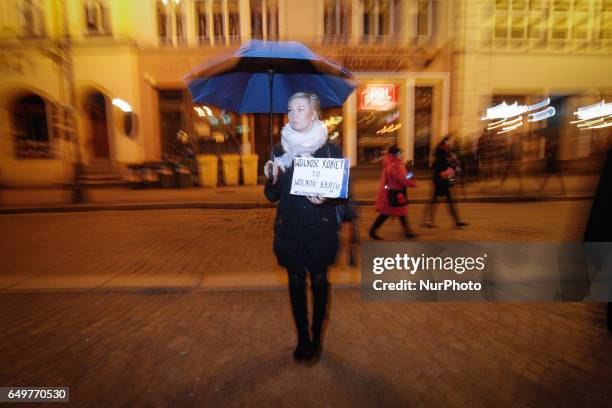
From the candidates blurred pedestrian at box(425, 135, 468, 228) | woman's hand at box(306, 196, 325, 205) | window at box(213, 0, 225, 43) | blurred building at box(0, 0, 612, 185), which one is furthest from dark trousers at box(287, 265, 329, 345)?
window at box(213, 0, 225, 43)

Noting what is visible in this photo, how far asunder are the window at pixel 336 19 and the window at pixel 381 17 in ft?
2.59

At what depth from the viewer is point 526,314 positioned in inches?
149

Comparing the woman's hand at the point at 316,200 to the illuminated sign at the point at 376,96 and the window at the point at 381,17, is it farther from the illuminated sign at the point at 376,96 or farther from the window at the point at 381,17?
the window at the point at 381,17

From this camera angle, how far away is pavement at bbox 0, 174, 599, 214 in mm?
10172

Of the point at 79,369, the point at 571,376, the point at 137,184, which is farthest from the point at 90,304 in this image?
the point at 137,184

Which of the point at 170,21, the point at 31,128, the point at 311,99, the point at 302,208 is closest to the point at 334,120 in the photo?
the point at 170,21

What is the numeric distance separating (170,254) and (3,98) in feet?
49.1

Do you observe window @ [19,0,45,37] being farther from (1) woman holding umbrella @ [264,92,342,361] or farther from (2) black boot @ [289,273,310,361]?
(2) black boot @ [289,273,310,361]

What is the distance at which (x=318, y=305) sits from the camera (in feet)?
9.59

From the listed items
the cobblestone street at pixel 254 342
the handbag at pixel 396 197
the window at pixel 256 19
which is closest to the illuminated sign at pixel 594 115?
the window at pixel 256 19

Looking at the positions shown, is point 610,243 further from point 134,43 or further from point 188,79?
point 134,43

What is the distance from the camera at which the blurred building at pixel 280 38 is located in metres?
15.2

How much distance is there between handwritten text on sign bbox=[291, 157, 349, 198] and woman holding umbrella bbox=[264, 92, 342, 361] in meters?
0.09

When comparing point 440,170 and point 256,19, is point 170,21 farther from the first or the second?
point 440,170
